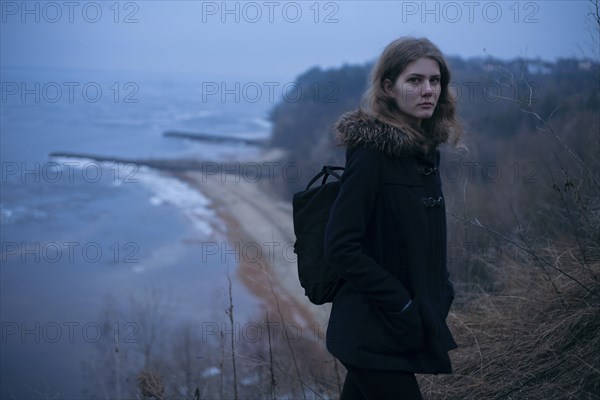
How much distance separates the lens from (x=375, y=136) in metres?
1.91

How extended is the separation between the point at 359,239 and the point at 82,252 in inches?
843

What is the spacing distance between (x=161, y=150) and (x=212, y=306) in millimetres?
30010

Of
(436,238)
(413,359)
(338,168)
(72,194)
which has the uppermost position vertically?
(338,168)

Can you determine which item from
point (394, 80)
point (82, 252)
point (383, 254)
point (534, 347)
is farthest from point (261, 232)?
point (383, 254)

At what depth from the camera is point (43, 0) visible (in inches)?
368

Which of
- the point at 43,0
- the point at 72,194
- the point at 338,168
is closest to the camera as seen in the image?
the point at 338,168

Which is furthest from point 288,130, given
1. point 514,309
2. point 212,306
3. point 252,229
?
point 514,309

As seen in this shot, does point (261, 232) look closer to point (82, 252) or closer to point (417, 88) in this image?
point (82, 252)

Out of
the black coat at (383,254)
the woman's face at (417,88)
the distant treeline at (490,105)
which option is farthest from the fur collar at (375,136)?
the distant treeline at (490,105)

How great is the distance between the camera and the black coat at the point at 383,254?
1.86m

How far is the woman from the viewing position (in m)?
1.86

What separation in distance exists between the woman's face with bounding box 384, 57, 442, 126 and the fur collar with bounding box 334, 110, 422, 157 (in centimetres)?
17

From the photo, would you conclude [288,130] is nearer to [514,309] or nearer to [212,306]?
[212,306]

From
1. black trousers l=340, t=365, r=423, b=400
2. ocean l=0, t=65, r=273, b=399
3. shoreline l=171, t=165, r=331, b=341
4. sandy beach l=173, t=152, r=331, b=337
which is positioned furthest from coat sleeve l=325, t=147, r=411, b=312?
sandy beach l=173, t=152, r=331, b=337
